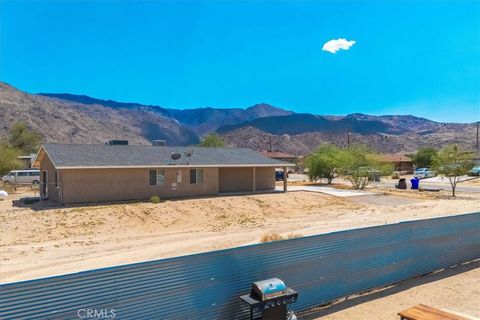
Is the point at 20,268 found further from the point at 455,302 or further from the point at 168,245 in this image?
the point at 455,302

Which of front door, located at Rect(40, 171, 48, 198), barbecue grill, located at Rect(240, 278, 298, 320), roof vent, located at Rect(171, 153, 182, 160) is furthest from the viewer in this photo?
roof vent, located at Rect(171, 153, 182, 160)

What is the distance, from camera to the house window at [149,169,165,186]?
25148 millimetres

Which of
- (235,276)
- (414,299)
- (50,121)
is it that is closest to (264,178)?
(414,299)

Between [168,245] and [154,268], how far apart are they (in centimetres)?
917

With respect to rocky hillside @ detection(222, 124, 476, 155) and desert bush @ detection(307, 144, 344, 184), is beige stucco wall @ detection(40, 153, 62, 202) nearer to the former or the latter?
desert bush @ detection(307, 144, 344, 184)

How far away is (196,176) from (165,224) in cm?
798

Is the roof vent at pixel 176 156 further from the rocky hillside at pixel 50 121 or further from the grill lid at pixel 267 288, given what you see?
the rocky hillside at pixel 50 121

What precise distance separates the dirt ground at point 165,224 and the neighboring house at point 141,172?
192 cm

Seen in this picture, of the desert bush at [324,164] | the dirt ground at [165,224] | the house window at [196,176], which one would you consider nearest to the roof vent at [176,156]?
the house window at [196,176]

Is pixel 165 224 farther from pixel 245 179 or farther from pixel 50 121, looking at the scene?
pixel 50 121

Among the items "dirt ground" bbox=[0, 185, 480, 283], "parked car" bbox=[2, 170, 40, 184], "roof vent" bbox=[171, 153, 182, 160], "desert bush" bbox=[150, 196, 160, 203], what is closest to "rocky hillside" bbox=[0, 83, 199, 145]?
Answer: "parked car" bbox=[2, 170, 40, 184]

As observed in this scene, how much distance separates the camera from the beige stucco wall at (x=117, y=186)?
21969 millimetres

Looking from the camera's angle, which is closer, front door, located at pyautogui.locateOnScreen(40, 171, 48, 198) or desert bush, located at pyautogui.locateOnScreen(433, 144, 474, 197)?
front door, located at pyautogui.locateOnScreen(40, 171, 48, 198)

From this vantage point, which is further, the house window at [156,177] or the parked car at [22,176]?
the parked car at [22,176]
